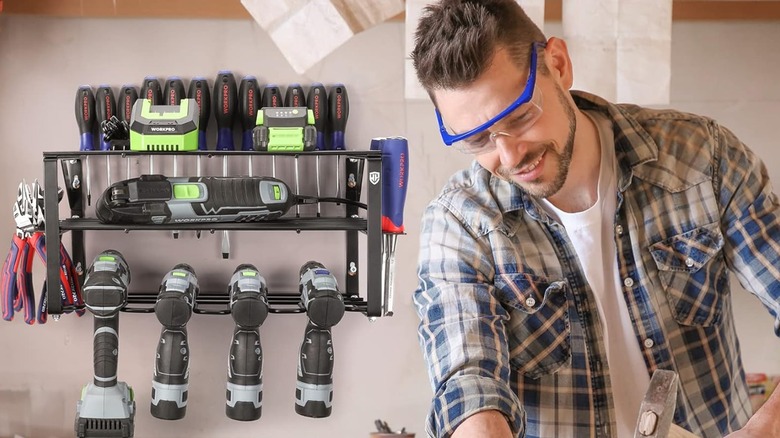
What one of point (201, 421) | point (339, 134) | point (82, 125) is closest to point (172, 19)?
point (82, 125)

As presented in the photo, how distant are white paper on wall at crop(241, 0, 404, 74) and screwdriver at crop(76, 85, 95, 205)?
483 millimetres

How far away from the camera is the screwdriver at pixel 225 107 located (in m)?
2.20

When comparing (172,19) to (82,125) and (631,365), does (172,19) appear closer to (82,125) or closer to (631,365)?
(82,125)

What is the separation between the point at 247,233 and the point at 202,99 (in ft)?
1.27

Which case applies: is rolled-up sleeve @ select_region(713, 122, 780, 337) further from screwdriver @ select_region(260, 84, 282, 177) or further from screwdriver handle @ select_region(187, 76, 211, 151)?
screwdriver handle @ select_region(187, 76, 211, 151)

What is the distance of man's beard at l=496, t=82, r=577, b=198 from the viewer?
1.28 metres

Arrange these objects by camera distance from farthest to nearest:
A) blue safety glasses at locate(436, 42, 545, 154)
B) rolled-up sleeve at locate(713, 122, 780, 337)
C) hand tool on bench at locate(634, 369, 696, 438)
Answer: rolled-up sleeve at locate(713, 122, 780, 337) → blue safety glasses at locate(436, 42, 545, 154) → hand tool on bench at locate(634, 369, 696, 438)

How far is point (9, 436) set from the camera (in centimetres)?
233

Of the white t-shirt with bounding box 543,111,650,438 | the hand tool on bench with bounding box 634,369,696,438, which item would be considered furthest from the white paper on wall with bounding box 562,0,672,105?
the hand tool on bench with bounding box 634,369,696,438

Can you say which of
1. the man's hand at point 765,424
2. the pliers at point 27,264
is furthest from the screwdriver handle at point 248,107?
the man's hand at point 765,424

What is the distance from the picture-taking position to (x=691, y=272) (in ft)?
4.66

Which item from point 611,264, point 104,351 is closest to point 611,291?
point 611,264

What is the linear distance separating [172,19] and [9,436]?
4.11 feet

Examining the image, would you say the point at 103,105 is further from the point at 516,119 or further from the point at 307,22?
the point at 516,119
